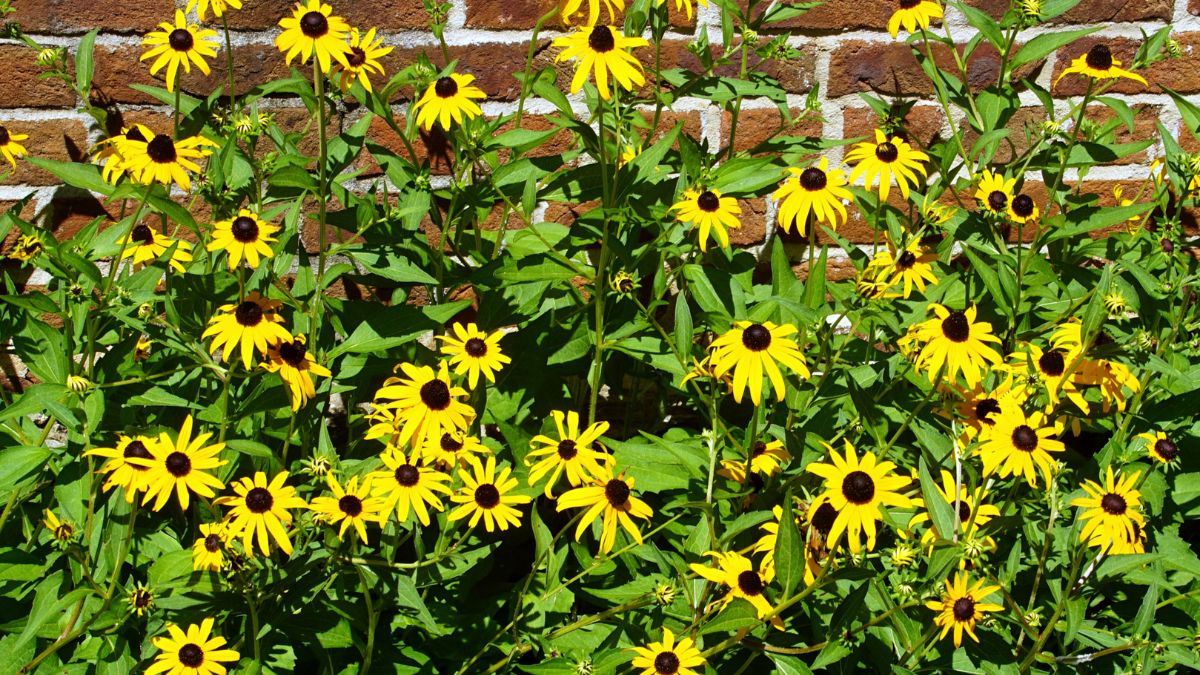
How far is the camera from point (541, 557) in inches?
62.0

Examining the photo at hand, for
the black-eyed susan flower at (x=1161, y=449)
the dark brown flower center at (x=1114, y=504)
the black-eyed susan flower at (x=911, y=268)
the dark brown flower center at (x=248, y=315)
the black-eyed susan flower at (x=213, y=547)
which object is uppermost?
the dark brown flower center at (x=248, y=315)

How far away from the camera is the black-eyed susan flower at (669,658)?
1.36 m

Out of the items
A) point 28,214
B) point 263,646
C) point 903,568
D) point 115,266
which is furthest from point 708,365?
point 28,214

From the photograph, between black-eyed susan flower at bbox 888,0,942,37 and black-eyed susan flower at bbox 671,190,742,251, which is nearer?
black-eyed susan flower at bbox 671,190,742,251

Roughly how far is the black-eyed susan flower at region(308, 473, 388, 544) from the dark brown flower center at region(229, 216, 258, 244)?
0.32 m

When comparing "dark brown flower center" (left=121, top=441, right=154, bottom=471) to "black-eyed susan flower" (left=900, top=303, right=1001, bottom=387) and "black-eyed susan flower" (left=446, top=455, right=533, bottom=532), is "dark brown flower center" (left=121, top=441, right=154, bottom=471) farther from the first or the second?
"black-eyed susan flower" (left=900, top=303, right=1001, bottom=387)

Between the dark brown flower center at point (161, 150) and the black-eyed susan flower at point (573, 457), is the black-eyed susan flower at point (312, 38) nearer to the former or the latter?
the dark brown flower center at point (161, 150)

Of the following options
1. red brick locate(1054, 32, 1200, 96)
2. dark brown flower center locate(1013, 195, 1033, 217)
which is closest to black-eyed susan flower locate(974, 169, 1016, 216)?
dark brown flower center locate(1013, 195, 1033, 217)

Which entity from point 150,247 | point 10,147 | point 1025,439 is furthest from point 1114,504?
point 10,147

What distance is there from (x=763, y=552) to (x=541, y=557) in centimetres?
30

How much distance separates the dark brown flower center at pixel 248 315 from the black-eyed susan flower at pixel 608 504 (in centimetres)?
44

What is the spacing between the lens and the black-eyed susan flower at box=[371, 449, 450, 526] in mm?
1458

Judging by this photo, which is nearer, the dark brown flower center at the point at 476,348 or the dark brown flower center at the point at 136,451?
the dark brown flower center at the point at 136,451

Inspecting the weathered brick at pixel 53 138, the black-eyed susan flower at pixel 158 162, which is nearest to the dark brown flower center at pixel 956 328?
the black-eyed susan flower at pixel 158 162
